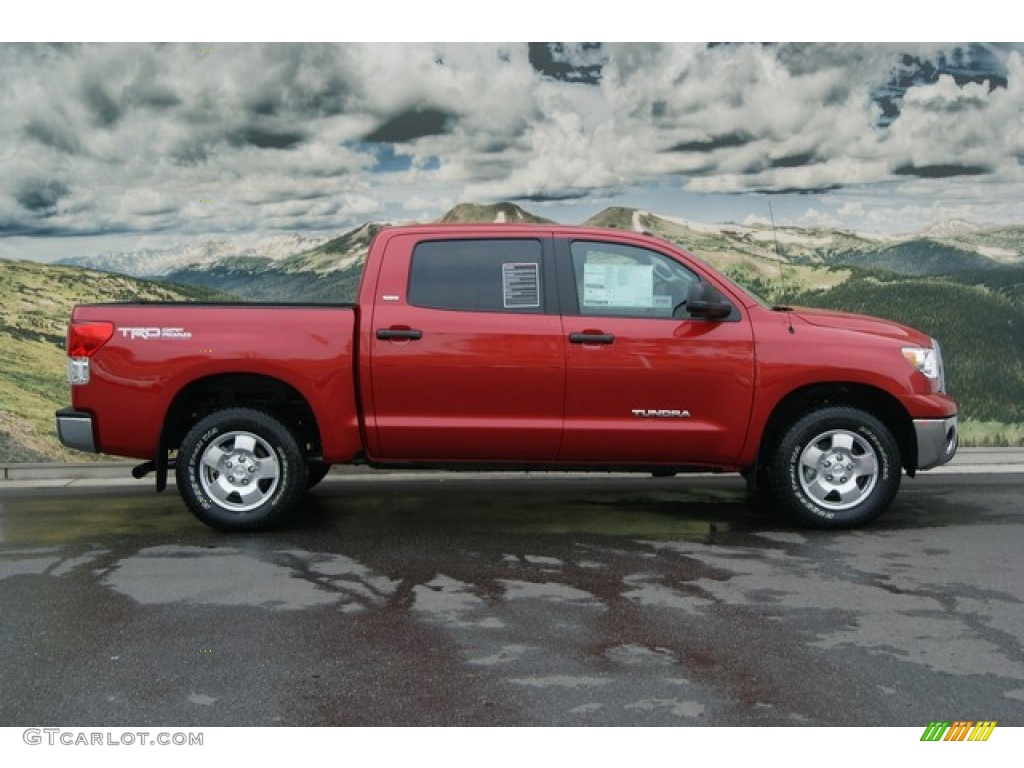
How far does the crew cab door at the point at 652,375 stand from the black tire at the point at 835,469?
1.18 ft

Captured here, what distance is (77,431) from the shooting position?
265 inches

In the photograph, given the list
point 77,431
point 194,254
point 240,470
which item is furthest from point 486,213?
point 77,431

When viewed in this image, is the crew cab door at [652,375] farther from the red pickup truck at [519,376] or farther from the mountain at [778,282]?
the mountain at [778,282]

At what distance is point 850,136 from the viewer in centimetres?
1098

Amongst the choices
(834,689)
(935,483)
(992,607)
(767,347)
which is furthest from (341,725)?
(935,483)

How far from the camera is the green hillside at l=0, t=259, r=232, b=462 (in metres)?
9.92

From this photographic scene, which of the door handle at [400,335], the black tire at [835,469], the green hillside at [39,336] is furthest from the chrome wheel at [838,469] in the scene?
the green hillside at [39,336]

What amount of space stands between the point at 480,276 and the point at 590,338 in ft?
2.62

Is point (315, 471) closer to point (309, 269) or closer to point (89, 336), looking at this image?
point (89, 336)

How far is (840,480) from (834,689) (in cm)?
289

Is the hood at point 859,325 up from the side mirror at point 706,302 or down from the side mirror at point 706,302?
down

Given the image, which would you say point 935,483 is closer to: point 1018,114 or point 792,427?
point 792,427

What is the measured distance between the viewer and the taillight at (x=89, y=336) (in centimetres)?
664
